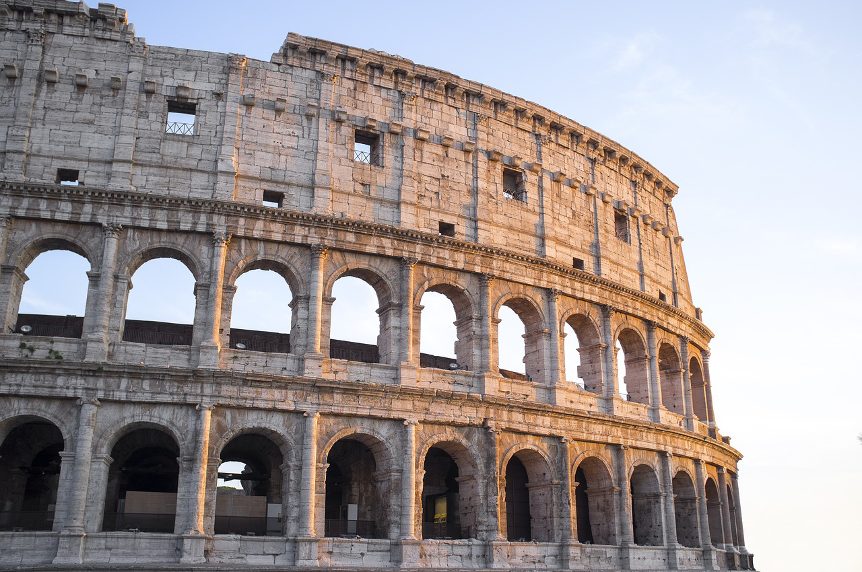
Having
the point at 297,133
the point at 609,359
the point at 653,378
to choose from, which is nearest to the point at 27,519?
the point at 297,133


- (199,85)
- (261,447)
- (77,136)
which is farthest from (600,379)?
(77,136)

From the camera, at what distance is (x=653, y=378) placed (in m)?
29.9

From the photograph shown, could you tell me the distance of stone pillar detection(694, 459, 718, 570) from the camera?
96.0ft

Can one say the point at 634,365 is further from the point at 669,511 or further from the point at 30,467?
the point at 30,467

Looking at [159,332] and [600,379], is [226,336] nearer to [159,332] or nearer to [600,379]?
[159,332]

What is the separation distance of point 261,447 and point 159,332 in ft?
15.1

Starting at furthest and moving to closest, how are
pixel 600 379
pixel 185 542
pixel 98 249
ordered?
pixel 600 379 < pixel 98 249 < pixel 185 542

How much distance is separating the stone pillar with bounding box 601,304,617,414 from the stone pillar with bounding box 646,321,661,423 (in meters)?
2.18

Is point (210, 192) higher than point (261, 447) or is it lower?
higher

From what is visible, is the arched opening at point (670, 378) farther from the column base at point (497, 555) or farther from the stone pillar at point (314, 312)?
the stone pillar at point (314, 312)

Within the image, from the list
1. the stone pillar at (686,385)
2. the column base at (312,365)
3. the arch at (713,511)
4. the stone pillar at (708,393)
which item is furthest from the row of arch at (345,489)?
the stone pillar at (708,393)

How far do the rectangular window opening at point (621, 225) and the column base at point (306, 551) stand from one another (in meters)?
16.5

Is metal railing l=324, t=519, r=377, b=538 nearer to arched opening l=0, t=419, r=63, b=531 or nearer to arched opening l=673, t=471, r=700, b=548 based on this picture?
arched opening l=0, t=419, r=63, b=531

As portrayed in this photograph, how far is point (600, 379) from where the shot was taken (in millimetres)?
28000
